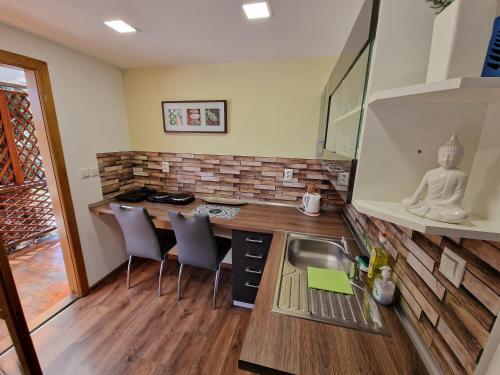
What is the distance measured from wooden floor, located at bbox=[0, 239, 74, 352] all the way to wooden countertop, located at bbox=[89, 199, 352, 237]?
0.87m

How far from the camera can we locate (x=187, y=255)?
1.78 meters

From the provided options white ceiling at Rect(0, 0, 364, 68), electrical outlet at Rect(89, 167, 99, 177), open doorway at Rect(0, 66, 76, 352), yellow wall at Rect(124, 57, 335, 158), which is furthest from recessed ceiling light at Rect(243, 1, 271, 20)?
open doorway at Rect(0, 66, 76, 352)

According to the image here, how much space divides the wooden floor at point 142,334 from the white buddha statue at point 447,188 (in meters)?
1.49

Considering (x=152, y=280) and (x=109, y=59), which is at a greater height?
(x=109, y=59)

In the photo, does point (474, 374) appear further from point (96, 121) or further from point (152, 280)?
point (96, 121)

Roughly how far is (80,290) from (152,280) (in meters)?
0.59

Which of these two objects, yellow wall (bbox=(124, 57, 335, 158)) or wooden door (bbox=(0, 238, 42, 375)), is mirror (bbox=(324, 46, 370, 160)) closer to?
yellow wall (bbox=(124, 57, 335, 158))

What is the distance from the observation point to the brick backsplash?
1971 millimetres

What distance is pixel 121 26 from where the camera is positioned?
1.30 m

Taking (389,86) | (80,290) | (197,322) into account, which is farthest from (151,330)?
(389,86)

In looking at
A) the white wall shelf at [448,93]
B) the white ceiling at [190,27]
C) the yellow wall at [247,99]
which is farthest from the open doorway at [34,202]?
A: the white wall shelf at [448,93]

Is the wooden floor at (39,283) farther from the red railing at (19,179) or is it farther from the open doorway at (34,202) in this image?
the red railing at (19,179)

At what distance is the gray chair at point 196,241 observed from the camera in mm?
1600

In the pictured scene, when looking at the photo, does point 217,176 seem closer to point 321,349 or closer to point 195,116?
point 195,116
